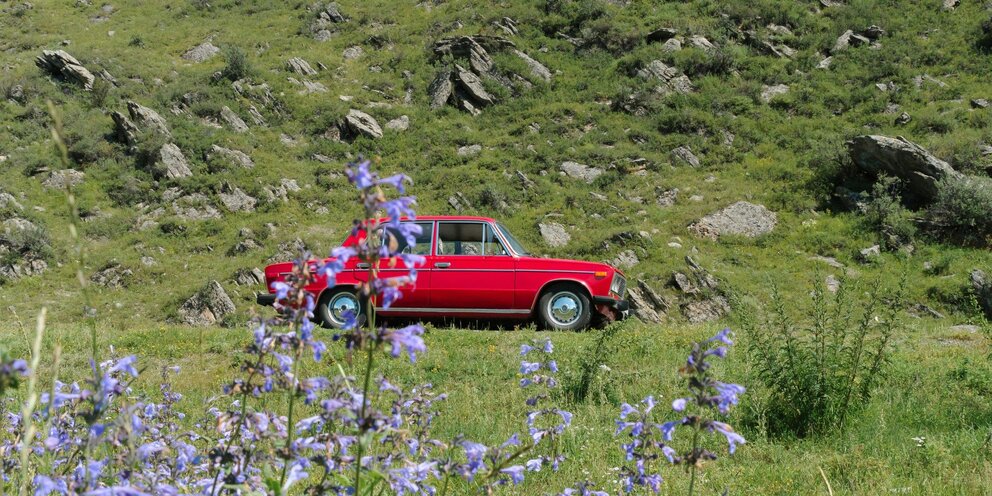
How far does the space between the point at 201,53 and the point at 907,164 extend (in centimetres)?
2809

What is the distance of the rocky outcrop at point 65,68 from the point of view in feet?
84.2

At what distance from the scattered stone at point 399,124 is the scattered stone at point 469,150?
8.45 feet

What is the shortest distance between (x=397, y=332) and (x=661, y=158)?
20689 mm

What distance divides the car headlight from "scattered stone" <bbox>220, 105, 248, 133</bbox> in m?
17.8

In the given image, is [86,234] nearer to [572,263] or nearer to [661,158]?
[572,263]

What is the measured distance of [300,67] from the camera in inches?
1121

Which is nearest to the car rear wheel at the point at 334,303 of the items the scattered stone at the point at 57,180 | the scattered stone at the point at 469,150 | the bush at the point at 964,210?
the scattered stone at the point at 469,150

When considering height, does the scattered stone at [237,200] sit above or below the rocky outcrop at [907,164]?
below

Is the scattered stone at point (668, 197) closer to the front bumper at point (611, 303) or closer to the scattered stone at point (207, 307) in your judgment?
the front bumper at point (611, 303)

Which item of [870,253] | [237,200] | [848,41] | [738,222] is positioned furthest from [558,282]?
[848,41]

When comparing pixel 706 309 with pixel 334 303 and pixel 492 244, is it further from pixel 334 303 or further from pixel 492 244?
pixel 334 303

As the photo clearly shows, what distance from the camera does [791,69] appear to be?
84.0 feet

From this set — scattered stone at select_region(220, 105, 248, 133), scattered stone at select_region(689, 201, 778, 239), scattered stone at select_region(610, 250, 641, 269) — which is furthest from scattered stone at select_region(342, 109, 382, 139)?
scattered stone at select_region(689, 201, 778, 239)

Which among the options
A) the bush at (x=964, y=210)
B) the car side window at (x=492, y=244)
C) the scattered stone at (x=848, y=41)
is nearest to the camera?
the car side window at (x=492, y=244)
